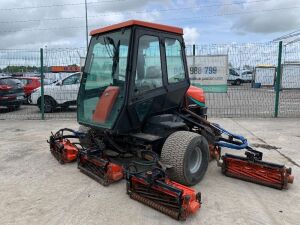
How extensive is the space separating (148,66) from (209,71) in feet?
21.5

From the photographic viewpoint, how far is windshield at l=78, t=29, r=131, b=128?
14.7ft

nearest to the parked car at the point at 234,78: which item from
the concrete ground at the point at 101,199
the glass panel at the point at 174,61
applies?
the glass panel at the point at 174,61

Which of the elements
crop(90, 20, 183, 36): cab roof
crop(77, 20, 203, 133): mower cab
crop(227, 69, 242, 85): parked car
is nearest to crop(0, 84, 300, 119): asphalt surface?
crop(227, 69, 242, 85): parked car

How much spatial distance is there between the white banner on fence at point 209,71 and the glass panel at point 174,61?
5446 mm

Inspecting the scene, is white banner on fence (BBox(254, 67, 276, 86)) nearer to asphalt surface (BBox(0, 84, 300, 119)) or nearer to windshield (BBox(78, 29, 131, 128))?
asphalt surface (BBox(0, 84, 300, 119))

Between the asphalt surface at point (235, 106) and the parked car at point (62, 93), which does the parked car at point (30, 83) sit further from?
the parked car at point (62, 93)

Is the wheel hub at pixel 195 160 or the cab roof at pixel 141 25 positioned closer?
the cab roof at pixel 141 25

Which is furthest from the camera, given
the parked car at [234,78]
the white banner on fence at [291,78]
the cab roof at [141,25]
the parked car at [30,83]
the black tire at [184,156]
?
the parked car at [234,78]

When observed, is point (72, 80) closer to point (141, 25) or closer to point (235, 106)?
point (235, 106)

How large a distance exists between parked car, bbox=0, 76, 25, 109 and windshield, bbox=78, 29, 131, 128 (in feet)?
28.3

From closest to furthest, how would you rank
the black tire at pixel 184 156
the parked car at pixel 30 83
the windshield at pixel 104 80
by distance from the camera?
the black tire at pixel 184 156 < the windshield at pixel 104 80 < the parked car at pixel 30 83

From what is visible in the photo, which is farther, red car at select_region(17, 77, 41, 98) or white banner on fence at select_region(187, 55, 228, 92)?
red car at select_region(17, 77, 41, 98)

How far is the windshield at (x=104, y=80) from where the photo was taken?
14.7ft

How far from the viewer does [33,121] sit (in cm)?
1023
